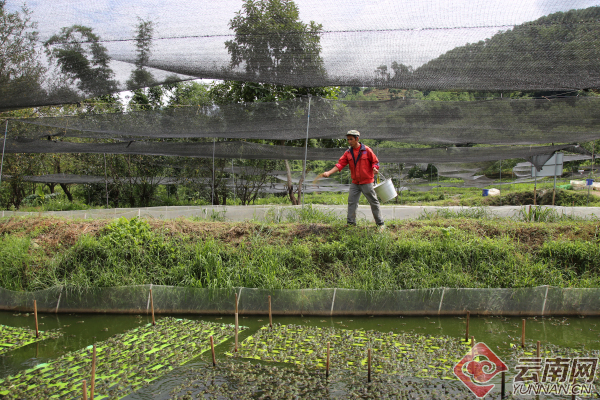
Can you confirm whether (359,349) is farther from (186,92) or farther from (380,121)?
(186,92)

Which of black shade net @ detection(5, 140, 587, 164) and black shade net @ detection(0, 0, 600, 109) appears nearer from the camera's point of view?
black shade net @ detection(0, 0, 600, 109)

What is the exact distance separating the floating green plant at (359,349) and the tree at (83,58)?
4.14m

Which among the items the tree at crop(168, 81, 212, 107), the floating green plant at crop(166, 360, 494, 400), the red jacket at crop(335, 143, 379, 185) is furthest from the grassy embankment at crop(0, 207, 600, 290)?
the tree at crop(168, 81, 212, 107)

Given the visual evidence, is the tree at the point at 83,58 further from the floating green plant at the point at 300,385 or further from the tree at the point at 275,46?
the floating green plant at the point at 300,385

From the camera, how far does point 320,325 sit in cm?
422

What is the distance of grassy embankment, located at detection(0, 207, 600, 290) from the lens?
4.92 metres

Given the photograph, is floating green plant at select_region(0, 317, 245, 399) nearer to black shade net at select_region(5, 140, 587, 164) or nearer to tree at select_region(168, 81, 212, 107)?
black shade net at select_region(5, 140, 587, 164)

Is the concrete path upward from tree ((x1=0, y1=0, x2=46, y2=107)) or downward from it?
downward

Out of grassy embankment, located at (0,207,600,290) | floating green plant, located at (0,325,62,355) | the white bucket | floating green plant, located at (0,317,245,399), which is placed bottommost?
floating green plant, located at (0,325,62,355)

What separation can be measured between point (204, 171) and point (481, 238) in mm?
7372

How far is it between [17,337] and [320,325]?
2.86 meters

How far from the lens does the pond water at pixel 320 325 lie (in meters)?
3.51

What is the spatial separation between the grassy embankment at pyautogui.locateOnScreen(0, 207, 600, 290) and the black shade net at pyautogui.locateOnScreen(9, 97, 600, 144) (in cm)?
156

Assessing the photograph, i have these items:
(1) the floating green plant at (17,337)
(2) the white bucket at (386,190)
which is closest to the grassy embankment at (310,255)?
(2) the white bucket at (386,190)
